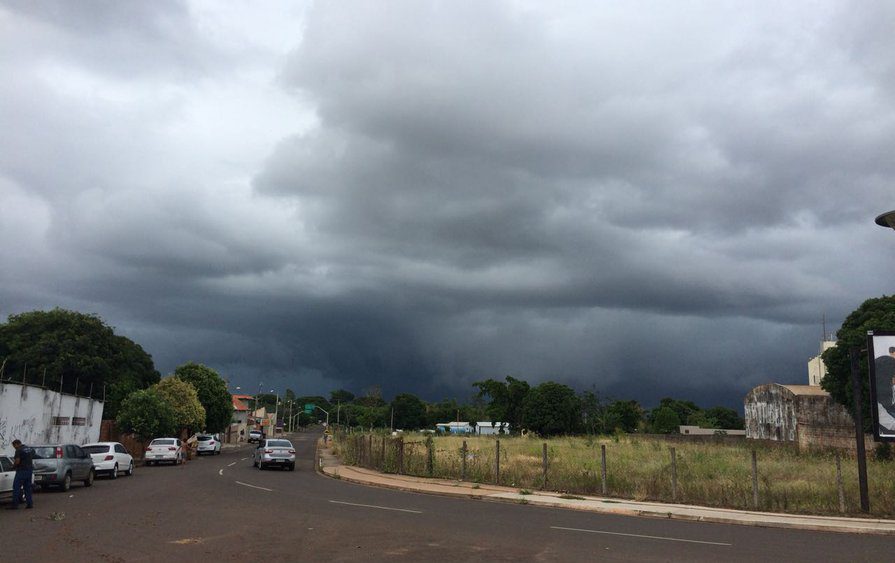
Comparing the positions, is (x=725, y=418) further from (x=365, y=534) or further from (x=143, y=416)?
(x=365, y=534)

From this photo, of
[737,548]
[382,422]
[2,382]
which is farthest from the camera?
[382,422]

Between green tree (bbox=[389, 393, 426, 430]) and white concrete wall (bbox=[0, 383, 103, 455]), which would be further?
green tree (bbox=[389, 393, 426, 430])

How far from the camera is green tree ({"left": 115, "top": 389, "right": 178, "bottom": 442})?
45562 mm

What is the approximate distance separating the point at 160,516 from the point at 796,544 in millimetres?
13040

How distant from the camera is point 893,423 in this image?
1845cm

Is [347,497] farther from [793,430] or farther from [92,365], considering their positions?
[92,365]

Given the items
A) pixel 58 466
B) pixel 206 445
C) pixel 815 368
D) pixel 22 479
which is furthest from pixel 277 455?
pixel 815 368

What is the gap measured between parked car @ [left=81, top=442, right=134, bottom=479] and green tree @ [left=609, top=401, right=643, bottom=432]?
249 ft

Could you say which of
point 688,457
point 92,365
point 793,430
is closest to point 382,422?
point 92,365

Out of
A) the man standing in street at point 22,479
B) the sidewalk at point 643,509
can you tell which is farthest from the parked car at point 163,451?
the man standing in street at point 22,479

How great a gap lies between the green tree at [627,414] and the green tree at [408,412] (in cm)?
4682

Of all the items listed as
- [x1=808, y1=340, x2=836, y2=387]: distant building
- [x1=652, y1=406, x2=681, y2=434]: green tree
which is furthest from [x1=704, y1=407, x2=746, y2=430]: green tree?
[x1=808, y1=340, x2=836, y2=387]: distant building

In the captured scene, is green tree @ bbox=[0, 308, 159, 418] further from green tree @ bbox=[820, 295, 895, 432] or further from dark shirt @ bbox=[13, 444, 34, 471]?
green tree @ bbox=[820, 295, 895, 432]

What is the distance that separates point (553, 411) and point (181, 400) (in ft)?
128
